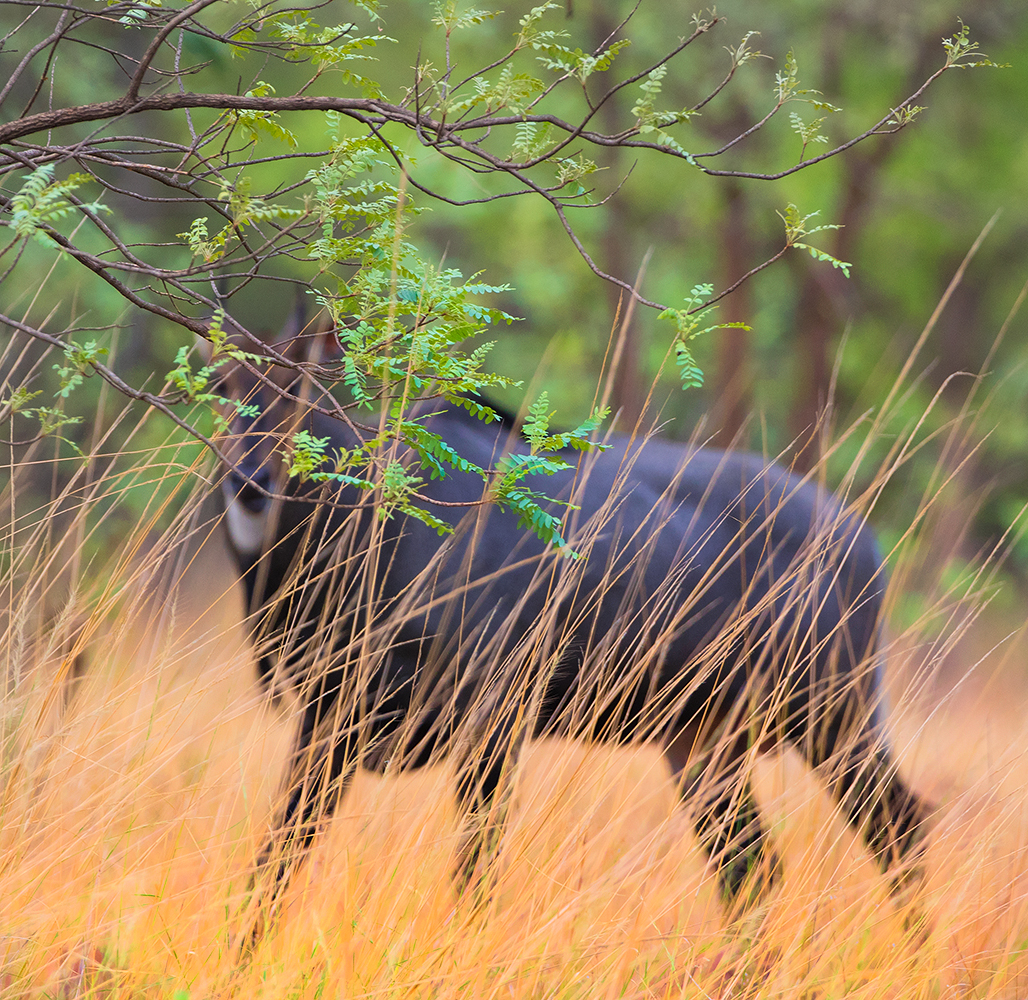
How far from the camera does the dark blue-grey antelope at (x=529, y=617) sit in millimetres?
Answer: 2363

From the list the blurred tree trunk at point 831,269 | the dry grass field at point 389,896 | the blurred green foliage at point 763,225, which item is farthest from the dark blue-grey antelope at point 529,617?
the blurred tree trunk at point 831,269

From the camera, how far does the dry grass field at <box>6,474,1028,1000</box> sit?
1899 mm

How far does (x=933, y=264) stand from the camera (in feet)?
35.5

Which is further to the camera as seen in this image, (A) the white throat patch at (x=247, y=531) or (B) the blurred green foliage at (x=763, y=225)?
(B) the blurred green foliage at (x=763, y=225)

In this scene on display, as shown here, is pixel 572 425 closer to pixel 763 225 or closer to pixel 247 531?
pixel 247 531

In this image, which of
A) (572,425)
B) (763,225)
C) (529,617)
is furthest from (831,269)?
(529,617)

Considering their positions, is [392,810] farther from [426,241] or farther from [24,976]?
[426,241]

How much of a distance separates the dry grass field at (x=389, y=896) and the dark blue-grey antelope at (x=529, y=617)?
13cm

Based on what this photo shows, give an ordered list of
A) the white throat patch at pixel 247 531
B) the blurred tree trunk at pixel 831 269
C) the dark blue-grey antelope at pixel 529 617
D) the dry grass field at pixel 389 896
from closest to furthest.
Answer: the dry grass field at pixel 389 896 → the dark blue-grey antelope at pixel 529 617 → the white throat patch at pixel 247 531 → the blurred tree trunk at pixel 831 269

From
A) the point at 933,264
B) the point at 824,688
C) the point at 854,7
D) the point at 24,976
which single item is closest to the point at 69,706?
the point at 24,976

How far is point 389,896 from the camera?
2.07m

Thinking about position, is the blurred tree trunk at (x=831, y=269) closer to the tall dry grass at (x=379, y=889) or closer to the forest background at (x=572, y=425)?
the forest background at (x=572, y=425)

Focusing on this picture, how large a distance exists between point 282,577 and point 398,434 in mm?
1540

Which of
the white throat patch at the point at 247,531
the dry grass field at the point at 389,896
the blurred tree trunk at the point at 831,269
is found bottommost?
the dry grass field at the point at 389,896
